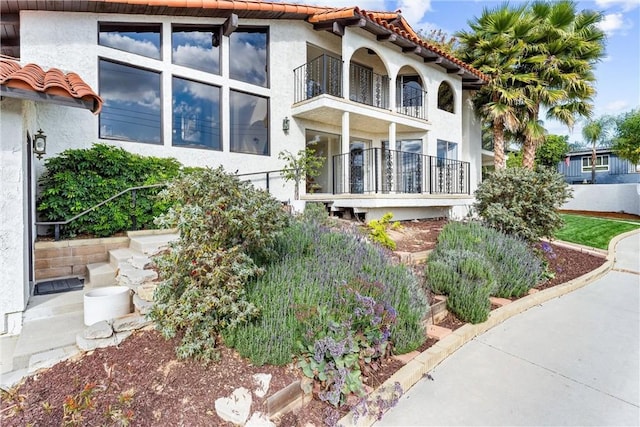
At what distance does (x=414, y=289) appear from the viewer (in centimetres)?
416

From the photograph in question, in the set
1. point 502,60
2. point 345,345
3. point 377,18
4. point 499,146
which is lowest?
point 345,345

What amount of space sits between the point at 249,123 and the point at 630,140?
2730 centimetres

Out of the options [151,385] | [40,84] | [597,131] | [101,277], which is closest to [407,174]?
[101,277]

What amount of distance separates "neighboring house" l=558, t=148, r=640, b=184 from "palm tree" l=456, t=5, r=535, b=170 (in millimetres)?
19481

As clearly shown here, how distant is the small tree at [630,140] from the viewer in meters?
22.0

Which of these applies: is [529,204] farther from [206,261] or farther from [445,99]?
[445,99]

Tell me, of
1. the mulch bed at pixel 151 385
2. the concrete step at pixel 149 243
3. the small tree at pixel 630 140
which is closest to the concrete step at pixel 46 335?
the mulch bed at pixel 151 385

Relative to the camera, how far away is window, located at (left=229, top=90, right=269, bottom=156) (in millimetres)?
9000

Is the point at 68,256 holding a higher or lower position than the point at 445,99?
lower

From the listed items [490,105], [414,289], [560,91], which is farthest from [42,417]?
[560,91]

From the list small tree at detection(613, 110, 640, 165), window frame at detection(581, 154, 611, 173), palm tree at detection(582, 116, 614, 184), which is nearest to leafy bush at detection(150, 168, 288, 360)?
small tree at detection(613, 110, 640, 165)

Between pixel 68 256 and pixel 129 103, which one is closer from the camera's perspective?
pixel 68 256

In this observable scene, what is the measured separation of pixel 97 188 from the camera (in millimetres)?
6059

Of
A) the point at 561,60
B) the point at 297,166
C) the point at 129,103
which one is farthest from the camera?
the point at 561,60
